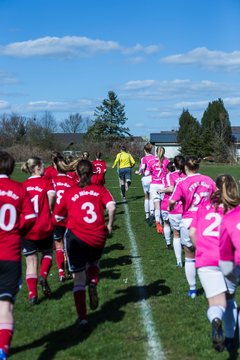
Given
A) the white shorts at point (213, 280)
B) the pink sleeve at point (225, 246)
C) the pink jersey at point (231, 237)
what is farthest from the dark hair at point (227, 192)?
the white shorts at point (213, 280)

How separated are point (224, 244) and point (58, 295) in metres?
4.05

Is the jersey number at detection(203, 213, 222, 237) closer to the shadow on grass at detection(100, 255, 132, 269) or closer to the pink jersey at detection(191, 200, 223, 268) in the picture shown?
the pink jersey at detection(191, 200, 223, 268)

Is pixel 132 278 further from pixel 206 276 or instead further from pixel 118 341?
pixel 206 276

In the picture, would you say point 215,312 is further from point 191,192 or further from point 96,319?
point 191,192

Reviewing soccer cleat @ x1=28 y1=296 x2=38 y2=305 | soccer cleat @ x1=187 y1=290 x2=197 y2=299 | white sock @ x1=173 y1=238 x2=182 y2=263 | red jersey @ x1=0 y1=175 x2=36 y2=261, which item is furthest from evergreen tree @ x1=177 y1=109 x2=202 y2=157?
red jersey @ x1=0 y1=175 x2=36 y2=261

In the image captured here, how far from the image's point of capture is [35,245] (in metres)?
7.66

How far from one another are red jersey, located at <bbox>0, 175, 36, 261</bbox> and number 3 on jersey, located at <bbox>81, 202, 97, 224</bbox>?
1.38 meters

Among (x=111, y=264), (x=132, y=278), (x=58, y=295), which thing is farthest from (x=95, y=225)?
(x=111, y=264)

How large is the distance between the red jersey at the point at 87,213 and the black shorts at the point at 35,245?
1199 millimetres

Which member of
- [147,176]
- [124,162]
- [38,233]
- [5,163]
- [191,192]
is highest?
[5,163]

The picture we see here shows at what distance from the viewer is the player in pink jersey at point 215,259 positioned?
5.11 meters

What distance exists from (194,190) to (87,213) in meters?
1.73

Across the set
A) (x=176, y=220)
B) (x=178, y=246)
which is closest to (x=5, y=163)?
(x=176, y=220)

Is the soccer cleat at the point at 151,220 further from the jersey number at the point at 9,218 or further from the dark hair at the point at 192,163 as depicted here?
the jersey number at the point at 9,218
